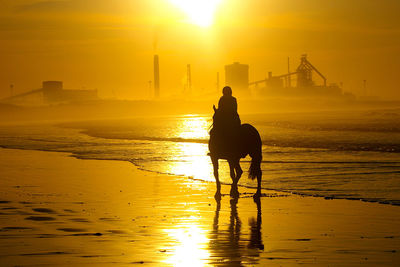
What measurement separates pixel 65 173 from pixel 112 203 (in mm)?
6863

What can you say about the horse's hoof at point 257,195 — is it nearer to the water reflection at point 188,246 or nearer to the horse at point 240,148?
the horse at point 240,148

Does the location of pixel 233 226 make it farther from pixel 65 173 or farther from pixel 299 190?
pixel 65 173

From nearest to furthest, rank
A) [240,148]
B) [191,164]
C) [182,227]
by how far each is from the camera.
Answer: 1. [182,227]
2. [240,148]
3. [191,164]

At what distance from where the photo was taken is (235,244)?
894 centimetres

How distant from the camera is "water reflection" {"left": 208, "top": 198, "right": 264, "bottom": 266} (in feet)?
25.8

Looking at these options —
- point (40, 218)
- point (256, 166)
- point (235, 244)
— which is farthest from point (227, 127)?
point (235, 244)

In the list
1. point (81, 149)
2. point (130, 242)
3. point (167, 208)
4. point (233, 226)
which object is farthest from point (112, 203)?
point (81, 149)

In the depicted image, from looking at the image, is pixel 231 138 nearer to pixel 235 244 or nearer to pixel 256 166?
pixel 256 166

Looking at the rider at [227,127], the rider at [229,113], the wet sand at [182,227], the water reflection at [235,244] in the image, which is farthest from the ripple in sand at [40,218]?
the rider at [229,113]

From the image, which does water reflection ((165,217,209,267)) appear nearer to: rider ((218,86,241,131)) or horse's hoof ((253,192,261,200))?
horse's hoof ((253,192,261,200))

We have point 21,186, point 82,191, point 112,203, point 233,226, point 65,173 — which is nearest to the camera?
point 233,226

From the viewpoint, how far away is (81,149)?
31781mm

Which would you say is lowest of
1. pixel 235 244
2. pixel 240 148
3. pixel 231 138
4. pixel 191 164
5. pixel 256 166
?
pixel 235 244

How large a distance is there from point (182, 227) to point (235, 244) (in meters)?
1.39
